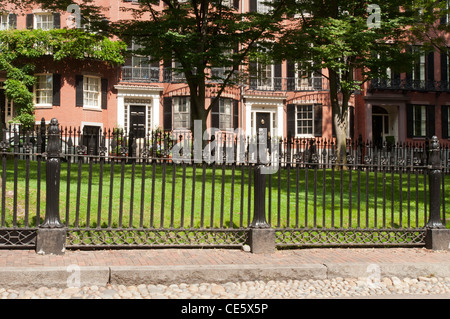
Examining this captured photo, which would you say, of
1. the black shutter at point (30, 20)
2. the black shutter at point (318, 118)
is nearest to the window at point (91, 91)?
the black shutter at point (30, 20)

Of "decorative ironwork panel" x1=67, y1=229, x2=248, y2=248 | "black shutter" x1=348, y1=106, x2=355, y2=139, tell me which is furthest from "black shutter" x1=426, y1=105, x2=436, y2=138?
"decorative ironwork panel" x1=67, y1=229, x2=248, y2=248

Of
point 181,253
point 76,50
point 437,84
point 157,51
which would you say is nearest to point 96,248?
point 181,253

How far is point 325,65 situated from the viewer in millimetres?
18812

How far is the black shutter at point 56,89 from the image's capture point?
30156 millimetres

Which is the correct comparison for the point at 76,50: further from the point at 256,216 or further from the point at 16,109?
the point at 256,216

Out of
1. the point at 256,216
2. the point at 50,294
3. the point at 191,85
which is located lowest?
the point at 50,294

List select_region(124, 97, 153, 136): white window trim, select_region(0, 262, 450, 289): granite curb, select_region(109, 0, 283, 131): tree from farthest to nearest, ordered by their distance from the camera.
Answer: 1. select_region(124, 97, 153, 136): white window trim
2. select_region(109, 0, 283, 131): tree
3. select_region(0, 262, 450, 289): granite curb

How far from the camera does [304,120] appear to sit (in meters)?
34.3

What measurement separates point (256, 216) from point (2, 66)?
26550mm

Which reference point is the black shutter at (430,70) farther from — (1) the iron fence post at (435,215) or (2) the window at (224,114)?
(1) the iron fence post at (435,215)

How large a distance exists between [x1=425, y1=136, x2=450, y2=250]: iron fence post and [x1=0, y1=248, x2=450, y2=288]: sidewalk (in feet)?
1.52

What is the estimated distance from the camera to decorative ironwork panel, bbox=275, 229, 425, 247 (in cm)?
712

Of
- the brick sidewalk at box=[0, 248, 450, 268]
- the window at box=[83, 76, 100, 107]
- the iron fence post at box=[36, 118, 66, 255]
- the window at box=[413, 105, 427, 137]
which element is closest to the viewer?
the brick sidewalk at box=[0, 248, 450, 268]

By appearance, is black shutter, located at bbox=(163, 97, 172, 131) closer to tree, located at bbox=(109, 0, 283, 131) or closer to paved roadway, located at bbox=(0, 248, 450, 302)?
tree, located at bbox=(109, 0, 283, 131)
